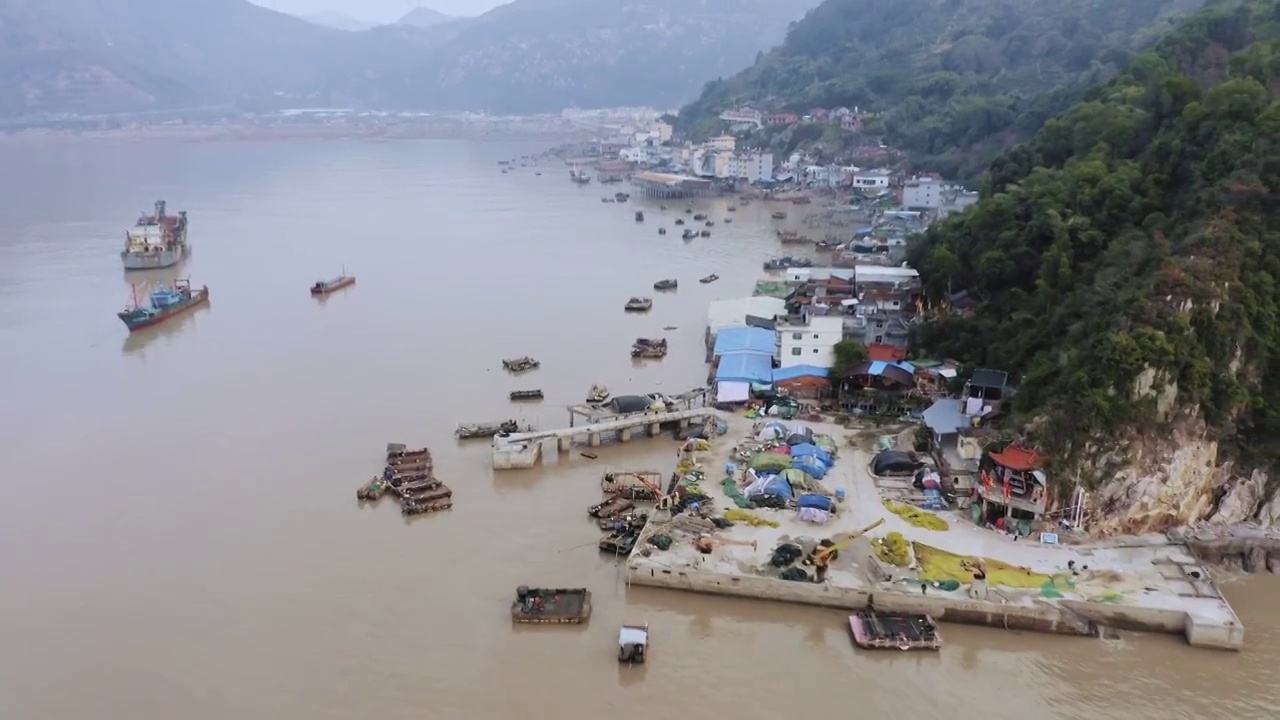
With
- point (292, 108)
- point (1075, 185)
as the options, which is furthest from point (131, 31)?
point (1075, 185)

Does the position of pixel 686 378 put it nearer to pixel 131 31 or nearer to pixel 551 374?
pixel 551 374

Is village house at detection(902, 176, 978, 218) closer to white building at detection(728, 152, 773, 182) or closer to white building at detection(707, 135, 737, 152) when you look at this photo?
white building at detection(728, 152, 773, 182)

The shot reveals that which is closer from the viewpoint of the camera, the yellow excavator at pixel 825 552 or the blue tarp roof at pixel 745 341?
the yellow excavator at pixel 825 552

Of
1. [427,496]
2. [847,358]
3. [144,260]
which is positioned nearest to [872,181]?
[847,358]

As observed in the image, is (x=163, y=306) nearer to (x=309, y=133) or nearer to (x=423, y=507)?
(x=423, y=507)

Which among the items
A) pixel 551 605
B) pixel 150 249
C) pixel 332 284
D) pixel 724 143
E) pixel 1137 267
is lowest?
pixel 551 605

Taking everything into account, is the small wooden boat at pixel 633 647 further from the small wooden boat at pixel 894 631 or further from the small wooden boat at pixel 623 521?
the small wooden boat at pixel 623 521

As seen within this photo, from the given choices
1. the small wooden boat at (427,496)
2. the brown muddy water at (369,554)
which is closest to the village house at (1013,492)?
the brown muddy water at (369,554)
